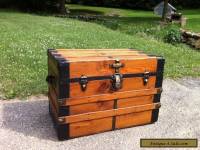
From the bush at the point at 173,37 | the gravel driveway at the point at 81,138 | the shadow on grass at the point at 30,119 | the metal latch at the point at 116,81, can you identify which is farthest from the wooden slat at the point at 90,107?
the bush at the point at 173,37

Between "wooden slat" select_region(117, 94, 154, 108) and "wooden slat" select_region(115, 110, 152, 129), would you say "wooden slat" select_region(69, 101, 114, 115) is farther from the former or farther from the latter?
"wooden slat" select_region(115, 110, 152, 129)

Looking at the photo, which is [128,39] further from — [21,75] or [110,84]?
[110,84]

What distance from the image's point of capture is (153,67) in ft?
19.0

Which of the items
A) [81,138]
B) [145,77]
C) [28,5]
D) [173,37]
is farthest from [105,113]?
[28,5]

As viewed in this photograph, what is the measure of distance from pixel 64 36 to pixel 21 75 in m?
6.35

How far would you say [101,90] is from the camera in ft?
17.9

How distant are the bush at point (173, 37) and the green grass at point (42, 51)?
577 mm

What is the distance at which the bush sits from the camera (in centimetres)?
1563

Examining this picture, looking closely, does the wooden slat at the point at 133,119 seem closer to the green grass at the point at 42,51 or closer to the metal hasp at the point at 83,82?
the metal hasp at the point at 83,82

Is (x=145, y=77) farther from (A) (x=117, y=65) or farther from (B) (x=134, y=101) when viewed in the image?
(A) (x=117, y=65)

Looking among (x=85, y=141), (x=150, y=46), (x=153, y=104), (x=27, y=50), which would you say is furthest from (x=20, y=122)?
(x=150, y=46)

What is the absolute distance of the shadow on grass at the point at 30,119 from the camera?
5602 mm

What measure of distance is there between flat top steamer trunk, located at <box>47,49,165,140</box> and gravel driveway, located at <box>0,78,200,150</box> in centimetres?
16

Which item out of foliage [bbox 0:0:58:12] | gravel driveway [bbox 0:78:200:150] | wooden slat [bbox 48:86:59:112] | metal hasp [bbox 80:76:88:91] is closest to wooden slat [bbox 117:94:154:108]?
gravel driveway [bbox 0:78:200:150]
